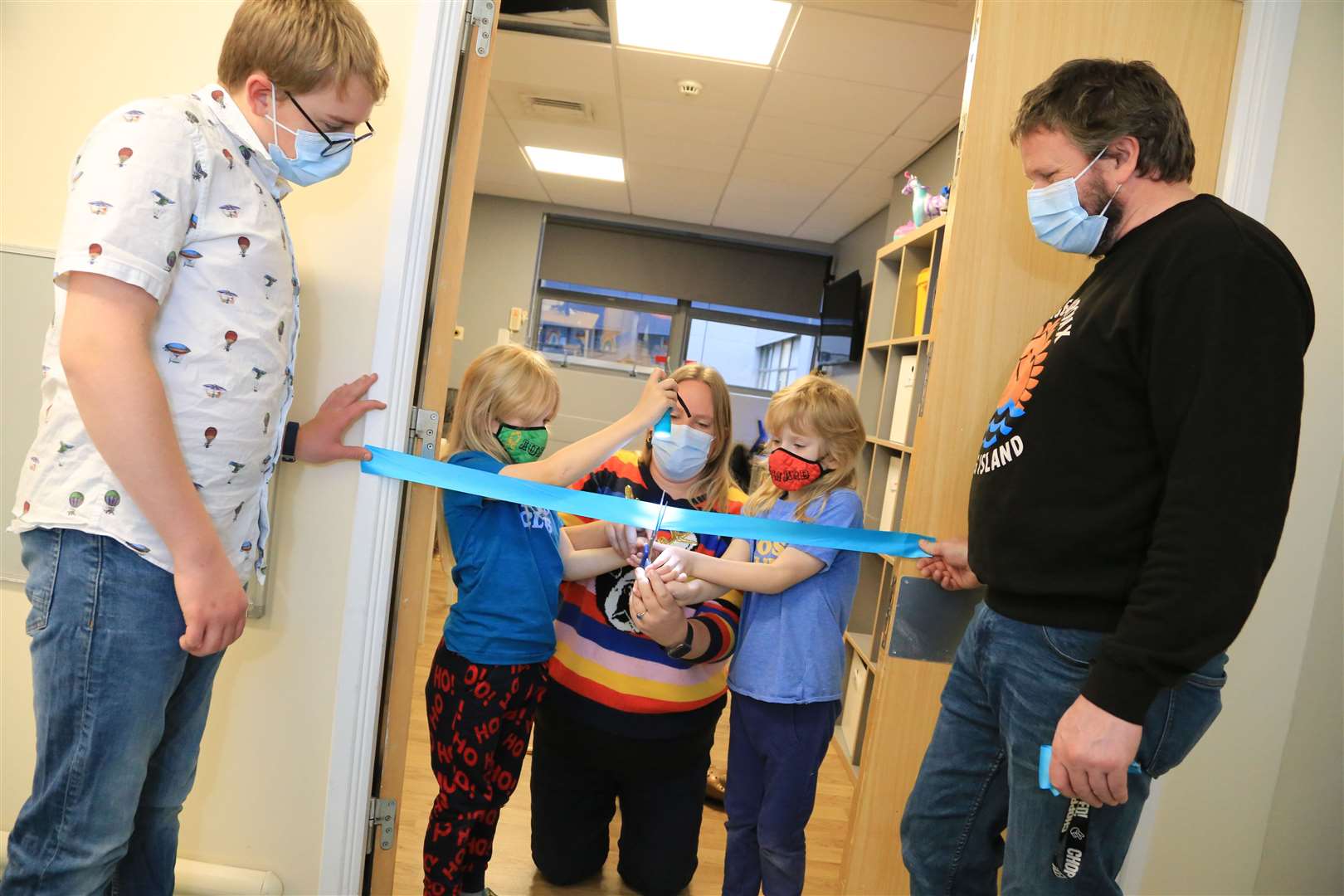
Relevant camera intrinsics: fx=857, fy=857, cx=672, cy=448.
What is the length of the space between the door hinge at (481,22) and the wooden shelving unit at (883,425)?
5.80 ft

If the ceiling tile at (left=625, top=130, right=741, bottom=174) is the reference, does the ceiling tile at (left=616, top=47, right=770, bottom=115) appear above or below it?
below

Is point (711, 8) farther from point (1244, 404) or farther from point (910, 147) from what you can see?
point (1244, 404)

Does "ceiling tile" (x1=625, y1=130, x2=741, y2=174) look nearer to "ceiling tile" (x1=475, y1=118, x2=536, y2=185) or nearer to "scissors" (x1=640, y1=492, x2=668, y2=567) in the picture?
"ceiling tile" (x1=475, y1=118, x2=536, y2=185)

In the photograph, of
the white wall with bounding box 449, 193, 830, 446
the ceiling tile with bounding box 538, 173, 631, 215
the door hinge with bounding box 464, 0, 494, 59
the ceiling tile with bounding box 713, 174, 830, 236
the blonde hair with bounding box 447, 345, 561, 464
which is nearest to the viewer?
the door hinge with bounding box 464, 0, 494, 59

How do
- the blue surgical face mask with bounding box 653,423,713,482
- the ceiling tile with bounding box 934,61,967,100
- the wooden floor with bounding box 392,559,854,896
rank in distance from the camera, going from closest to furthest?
the blue surgical face mask with bounding box 653,423,713,482 → the wooden floor with bounding box 392,559,854,896 → the ceiling tile with bounding box 934,61,967,100

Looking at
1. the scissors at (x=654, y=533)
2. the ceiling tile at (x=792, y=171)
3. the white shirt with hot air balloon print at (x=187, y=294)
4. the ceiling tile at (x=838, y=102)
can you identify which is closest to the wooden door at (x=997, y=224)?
the scissors at (x=654, y=533)

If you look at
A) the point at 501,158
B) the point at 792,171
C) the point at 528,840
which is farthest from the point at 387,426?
the point at 501,158

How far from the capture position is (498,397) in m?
1.83

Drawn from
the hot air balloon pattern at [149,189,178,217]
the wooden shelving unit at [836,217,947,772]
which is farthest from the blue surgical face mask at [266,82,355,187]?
the wooden shelving unit at [836,217,947,772]

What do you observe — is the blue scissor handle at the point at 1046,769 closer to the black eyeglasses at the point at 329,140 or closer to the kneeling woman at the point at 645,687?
the kneeling woman at the point at 645,687

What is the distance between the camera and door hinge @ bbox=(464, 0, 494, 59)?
1.73 metres

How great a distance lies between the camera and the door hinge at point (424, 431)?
1752 mm

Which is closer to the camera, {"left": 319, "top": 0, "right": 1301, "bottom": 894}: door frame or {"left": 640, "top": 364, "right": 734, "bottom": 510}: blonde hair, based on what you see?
{"left": 319, "top": 0, "right": 1301, "bottom": 894}: door frame

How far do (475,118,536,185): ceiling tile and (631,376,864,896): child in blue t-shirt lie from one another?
418 centimetres
